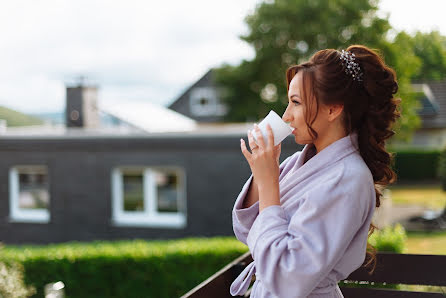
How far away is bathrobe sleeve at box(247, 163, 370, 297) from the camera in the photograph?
117 cm

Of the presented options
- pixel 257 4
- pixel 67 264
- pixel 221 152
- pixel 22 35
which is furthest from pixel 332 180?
pixel 22 35

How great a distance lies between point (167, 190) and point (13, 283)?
5064mm

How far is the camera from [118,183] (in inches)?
426

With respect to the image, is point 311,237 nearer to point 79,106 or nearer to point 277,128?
point 277,128

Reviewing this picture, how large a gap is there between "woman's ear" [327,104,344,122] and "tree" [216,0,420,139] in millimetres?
18328

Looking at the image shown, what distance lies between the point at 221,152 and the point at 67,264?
160 inches

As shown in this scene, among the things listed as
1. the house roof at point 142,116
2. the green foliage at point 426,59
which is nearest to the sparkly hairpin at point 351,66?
the house roof at point 142,116

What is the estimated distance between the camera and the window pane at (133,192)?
10.8 metres

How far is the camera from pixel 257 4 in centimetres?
2166

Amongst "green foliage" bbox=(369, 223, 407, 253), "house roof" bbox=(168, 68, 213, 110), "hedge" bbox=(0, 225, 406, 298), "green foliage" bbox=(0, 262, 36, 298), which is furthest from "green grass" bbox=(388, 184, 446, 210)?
"house roof" bbox=(168, 68, 213, 110)

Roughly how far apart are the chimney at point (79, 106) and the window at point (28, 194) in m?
2.95

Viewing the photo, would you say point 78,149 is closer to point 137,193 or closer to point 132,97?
point 137,193

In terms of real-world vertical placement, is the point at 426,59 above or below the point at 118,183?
above

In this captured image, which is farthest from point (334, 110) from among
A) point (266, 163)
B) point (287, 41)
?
point (287, 41)
